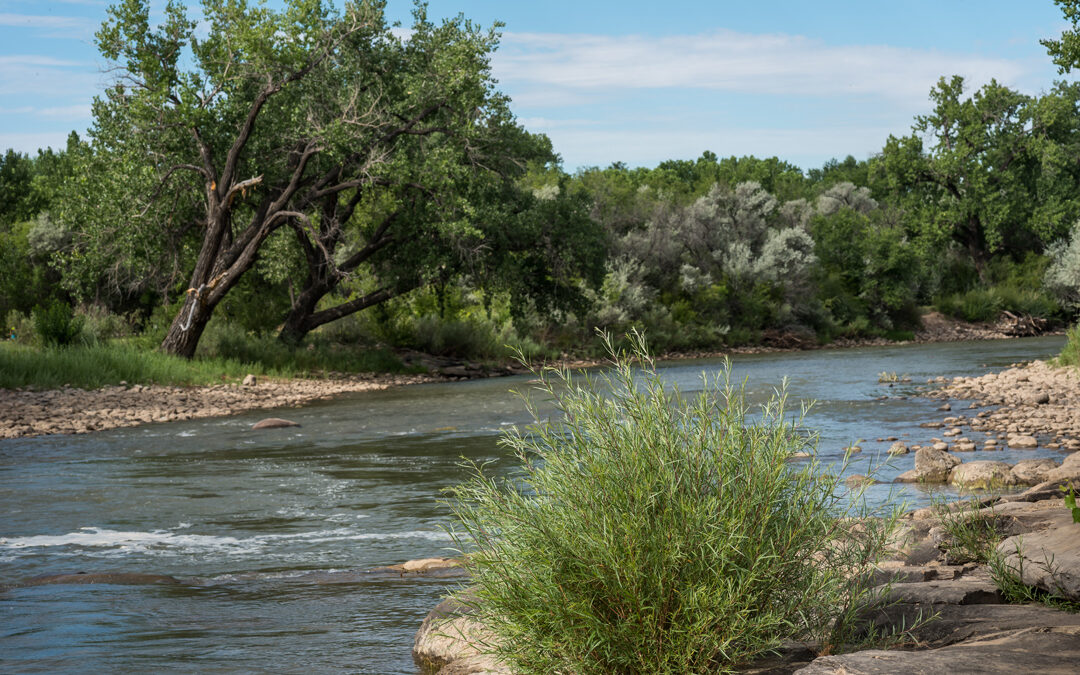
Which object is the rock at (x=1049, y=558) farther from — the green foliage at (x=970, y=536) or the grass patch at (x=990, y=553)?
the green foliage at (x=970, y=536)

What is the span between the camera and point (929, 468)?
9.77 metres

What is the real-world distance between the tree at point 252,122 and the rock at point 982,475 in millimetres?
17468

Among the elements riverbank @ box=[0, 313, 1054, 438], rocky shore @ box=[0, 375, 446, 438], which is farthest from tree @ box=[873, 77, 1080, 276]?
rocky shore @ box=[0, 375, 446, 438]

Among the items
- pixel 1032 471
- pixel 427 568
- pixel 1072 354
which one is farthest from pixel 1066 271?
pixel 427 568

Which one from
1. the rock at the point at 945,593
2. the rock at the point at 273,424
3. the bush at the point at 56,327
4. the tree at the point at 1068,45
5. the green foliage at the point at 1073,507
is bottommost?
the rock at the point at 273,424

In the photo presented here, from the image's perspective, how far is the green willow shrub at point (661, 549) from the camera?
141 inches

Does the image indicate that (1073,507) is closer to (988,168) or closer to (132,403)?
(132,403)

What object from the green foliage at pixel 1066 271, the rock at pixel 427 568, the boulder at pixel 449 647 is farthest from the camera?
the green foliage at pixel 1066 271

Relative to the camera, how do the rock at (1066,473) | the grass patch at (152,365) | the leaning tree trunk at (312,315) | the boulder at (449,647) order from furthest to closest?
the leaning tree trunk at (312,315), the grass patch at (152,365), the rock at (1066,473), the boulder at (449,647)

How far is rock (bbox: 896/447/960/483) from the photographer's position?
9.70m

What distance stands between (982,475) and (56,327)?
68.5 feet

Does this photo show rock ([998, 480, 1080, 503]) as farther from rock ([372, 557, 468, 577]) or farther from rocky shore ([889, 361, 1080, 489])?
rock ([372, 557, 468, 577])

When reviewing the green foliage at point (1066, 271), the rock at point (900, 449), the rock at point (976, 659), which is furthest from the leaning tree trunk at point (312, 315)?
the green foliage at point (1066, 271)

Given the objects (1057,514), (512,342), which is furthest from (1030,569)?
(512,342)
